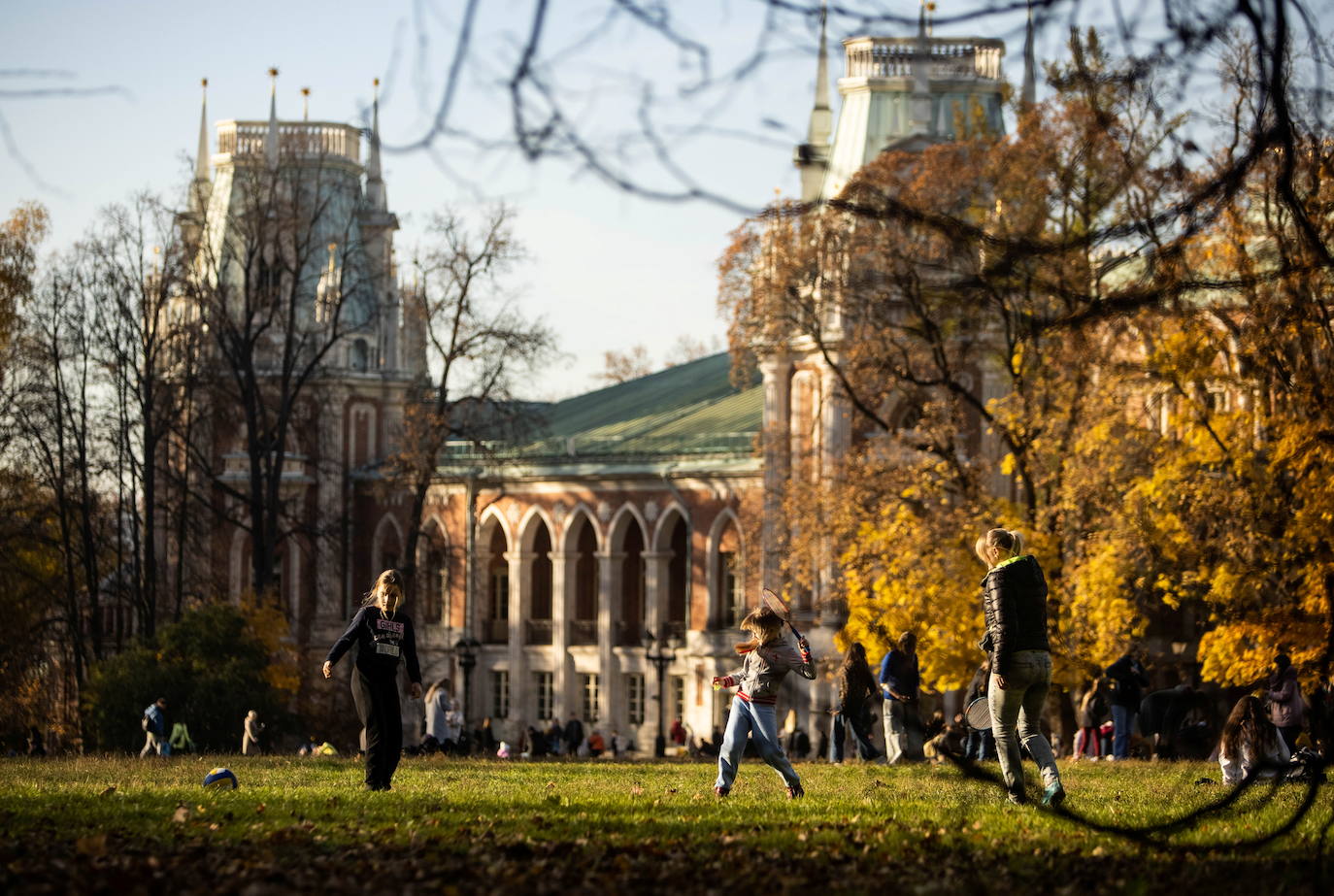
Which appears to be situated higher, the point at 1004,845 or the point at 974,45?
the point at 974,45

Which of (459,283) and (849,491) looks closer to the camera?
(849,491)

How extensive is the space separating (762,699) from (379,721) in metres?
2.46

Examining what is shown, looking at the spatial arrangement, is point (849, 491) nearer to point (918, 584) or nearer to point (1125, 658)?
point (918, 584)

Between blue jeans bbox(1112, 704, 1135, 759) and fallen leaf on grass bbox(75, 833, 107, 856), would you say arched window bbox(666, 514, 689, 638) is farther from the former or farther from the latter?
fallen leaf on grass bbox(75, 833, 107, 856)

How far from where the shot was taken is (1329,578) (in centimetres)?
1277

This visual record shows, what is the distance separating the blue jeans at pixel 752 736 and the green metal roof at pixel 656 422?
128 feet

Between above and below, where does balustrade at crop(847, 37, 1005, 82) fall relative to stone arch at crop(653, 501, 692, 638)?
above

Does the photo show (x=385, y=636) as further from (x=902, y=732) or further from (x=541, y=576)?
(x=541, y=576)

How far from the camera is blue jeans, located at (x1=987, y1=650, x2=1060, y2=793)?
12031 millimetres

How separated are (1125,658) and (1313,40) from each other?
15.1 metres

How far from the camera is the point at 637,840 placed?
10.7 meters

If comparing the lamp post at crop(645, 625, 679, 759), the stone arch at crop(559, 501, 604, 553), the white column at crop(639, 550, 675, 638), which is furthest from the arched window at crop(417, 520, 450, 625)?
the lamp post at crop(645, 625, 679, 759)

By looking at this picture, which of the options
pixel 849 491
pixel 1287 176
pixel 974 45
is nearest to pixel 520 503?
pixel 974 45

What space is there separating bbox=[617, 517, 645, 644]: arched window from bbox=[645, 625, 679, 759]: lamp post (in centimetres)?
178
